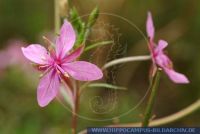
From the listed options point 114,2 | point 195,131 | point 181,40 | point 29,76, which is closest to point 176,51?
point 181,40

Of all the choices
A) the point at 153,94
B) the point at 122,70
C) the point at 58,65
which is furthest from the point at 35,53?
the point at 122,70

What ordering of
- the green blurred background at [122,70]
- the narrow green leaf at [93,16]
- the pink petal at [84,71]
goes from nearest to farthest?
the pink petal at [84,71] → the narrow green leaf at [93,16] → the green blurred background at [122,70]

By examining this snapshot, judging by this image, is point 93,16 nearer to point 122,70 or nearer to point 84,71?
point 84,71

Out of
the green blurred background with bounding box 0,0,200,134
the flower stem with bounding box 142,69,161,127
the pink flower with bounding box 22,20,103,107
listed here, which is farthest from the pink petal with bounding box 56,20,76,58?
the green blurred background with bounding box 0,0,200,134

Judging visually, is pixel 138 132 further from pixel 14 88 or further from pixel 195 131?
pixel 14 88

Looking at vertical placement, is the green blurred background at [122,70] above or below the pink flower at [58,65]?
above

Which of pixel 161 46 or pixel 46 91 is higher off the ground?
pixel 161 46

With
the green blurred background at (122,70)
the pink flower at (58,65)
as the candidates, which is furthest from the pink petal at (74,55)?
the green blurred background at (122,70)

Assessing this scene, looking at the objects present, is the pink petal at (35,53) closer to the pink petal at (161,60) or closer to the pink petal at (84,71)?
the pink petal at (84,71)
